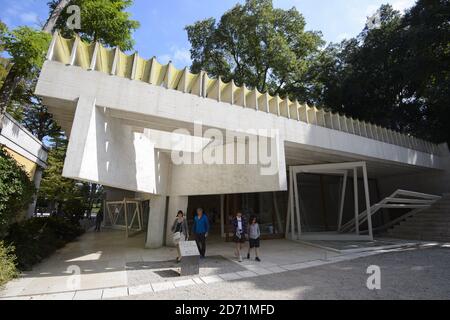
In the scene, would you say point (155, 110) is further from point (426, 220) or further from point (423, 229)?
point (426, 220)

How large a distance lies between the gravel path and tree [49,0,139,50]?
12.0m

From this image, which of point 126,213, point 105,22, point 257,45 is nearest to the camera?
point 105,22

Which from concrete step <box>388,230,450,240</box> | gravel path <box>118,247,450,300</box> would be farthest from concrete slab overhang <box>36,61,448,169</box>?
concrete step <box>388,230,450,240</box>

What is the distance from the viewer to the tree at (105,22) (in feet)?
37.3

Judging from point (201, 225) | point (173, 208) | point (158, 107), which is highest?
point (158, 107)

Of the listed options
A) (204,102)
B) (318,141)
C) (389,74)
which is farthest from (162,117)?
(389,74)

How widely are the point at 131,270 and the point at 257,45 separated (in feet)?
68.5

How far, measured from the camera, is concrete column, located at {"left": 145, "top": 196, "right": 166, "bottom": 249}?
1088 centimetres

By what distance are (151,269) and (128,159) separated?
3676 mm

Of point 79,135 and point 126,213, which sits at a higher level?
point 79,135

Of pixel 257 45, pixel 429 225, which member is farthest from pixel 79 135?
pixel 257 45

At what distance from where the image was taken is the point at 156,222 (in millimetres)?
11055

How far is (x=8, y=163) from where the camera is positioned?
6902mm

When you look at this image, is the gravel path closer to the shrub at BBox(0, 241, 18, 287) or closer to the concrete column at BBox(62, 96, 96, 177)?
the shrub at BBox(0, 241, 18, 287)
